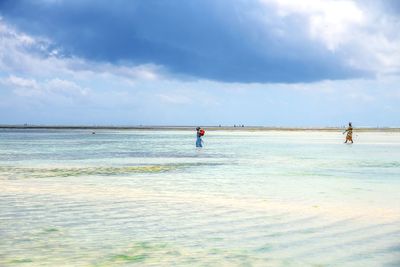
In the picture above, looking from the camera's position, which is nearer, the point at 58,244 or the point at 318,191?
the point at 58,244

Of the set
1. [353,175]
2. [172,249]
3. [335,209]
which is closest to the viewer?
[172,249]

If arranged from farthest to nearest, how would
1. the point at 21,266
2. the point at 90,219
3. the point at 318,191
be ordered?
the point at 318,191
the point at 90,219
the point at 21,266

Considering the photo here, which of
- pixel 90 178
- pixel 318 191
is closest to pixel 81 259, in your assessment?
pixel 318 191

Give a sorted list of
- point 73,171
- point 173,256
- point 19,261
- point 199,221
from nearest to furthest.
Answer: point 19,261
point 173,256
point 199,221
point 73,171

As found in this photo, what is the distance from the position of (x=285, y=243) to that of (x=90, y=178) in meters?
11.2

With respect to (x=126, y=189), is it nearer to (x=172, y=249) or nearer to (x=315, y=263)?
(x=172, y=249)

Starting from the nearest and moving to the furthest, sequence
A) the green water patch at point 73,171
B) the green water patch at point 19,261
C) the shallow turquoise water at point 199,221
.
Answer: the green water patch at point 19,261
the shallow turquoise water at point 199,221
the green water patch at point 73,171

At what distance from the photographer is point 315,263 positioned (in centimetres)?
677

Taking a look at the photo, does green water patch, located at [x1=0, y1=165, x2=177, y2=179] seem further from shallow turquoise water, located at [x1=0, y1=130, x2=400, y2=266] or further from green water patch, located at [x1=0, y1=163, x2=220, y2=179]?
shallow turquoise water, located at [x1=0, y1=130, x2=400, y2=266]

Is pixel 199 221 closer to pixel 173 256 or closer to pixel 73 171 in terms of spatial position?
pixel 173 256

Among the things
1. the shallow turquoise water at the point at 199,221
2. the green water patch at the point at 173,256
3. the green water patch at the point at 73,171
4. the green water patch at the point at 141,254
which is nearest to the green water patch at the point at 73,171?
the green water patch at the point at 73,171

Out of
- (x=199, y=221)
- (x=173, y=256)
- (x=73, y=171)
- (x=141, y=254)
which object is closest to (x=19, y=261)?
(x=141, y=254)

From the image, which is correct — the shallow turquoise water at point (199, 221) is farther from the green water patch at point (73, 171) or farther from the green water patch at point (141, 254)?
the green water patch at point (73, 171)

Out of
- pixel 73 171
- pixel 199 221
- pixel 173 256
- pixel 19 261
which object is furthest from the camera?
pixel 73 171
